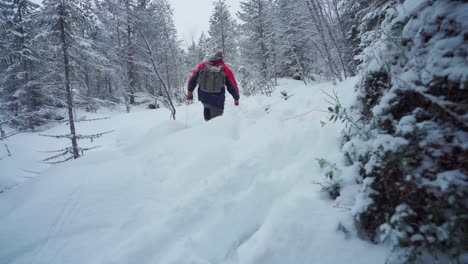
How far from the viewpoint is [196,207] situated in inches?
90.1

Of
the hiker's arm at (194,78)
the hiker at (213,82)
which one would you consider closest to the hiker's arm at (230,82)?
the hiker at (213,82)

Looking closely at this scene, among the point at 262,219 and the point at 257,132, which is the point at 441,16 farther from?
the point at 257,132

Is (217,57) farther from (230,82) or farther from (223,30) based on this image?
(223,30)

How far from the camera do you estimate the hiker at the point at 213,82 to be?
538cm

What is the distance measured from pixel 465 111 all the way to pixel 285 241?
142cm

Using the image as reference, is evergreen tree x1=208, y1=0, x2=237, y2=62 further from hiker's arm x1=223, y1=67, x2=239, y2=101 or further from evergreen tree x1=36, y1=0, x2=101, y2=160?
hiker's arm x1=223, y1=67, x2=239, y2=101

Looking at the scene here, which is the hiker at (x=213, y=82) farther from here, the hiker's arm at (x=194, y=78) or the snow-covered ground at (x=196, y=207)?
the snow-covered ground at (x=196, y=207)

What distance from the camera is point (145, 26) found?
57.5 feet

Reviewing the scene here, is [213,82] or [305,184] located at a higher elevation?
[213,82]

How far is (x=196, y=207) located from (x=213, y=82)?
374 centimetres

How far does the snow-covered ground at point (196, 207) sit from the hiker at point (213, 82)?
1966 mm

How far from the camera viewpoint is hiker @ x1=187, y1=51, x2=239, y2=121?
5.38m

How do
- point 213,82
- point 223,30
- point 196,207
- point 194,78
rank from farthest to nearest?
point 223,30, point 194,78, point 213,82, point 196,207

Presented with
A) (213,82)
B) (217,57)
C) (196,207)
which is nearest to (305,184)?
(196,207)
